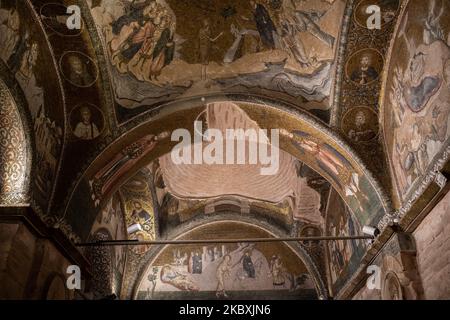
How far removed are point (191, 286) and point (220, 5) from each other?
10117 mm

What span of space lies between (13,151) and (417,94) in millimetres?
7256

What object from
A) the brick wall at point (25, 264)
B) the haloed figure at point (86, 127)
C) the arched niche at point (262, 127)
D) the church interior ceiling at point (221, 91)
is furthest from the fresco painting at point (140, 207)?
the brick wall at point (25, 264)

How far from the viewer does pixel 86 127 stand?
9953 mm

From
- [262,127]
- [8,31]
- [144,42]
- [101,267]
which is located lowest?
[101,267]

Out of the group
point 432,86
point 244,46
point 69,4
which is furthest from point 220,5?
point 432,86

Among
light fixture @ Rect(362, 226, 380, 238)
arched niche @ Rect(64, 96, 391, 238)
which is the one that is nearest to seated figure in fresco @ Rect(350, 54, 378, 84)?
arched niche @ Rect(64, 96, 391, 238)

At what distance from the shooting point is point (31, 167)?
27.1ft

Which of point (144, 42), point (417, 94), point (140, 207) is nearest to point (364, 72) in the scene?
point (417, 94)

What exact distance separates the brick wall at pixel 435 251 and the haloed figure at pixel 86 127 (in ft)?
22.1

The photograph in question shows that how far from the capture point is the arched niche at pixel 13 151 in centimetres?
806

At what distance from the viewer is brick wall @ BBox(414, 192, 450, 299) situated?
7277 mm

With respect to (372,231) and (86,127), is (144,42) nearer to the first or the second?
(86,127)
